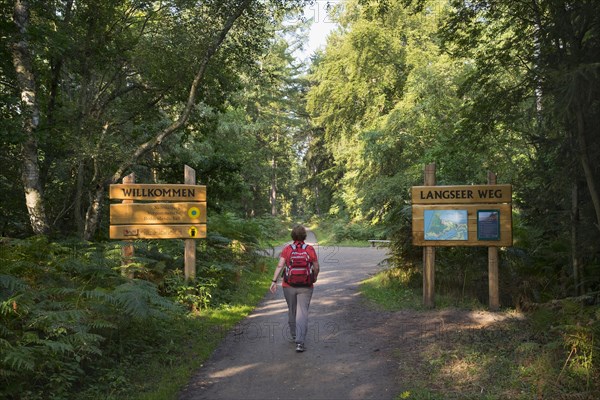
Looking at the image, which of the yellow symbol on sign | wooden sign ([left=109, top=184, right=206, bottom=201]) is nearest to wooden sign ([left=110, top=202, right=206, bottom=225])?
the yellow symbol on sign

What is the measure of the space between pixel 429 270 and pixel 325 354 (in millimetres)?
3640

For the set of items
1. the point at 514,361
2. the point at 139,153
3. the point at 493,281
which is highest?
the point at 139,153

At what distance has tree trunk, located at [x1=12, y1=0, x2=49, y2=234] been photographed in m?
9.53

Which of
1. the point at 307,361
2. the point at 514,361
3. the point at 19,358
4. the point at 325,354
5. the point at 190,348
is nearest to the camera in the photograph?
the point at 19,358

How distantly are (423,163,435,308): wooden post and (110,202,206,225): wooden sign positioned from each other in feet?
15.4

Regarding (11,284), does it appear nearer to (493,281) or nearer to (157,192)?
(157,192)

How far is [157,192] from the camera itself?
9703 mm

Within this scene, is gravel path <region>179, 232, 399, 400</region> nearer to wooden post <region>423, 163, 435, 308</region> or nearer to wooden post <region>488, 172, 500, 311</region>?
wooden post <region>423, 163, 435, 308</region>

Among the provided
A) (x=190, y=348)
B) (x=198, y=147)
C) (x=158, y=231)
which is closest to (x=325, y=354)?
(x=190, y=348)

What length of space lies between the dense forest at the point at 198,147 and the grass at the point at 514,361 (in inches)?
54.0

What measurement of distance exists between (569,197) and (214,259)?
8116 millimetres

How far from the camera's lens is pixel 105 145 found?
12.2 metres

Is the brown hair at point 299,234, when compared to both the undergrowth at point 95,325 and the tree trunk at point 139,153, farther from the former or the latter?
the tree trunk at point 139,153

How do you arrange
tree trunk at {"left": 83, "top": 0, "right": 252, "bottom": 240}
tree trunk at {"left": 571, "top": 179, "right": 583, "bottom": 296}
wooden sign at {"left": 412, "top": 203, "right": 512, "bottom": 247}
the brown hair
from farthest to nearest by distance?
tree trunk at {"left": 83, "top": 0, "right": 252, "bottom": 240}, wooden sign at {"left": 412, "top": 203, "right": 512, "bottom": 247}, tree trunk at {"left": 571, "top": 179, "right": 583, "bottom": 296}, the brown hair
